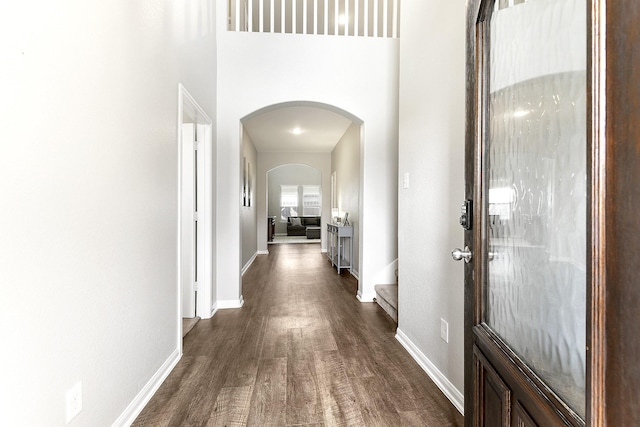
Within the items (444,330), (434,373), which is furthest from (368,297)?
(444,330)

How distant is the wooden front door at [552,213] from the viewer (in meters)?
0.49

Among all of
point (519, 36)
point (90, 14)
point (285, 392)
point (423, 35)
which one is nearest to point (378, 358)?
point (285, 392)

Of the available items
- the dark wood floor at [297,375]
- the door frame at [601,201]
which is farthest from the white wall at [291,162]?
the door frame at [601,201]

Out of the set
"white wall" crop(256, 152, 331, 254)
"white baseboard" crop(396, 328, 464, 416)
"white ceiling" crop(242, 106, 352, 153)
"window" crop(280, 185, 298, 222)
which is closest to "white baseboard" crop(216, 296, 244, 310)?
"white baseboard" crop(396, 328, 464, 416)

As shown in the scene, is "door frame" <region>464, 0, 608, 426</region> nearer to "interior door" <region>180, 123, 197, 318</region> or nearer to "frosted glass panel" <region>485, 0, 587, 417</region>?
"frosted glass panel" <region>485, 0, 587, 417</region>

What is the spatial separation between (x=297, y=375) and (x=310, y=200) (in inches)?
522

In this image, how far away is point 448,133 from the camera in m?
1.96

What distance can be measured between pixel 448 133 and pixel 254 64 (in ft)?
7.95

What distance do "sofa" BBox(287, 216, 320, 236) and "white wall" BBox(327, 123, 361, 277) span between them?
5385mm

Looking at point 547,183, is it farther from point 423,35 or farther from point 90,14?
point 423,35

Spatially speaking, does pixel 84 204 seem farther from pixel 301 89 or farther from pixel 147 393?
pixel 301 89

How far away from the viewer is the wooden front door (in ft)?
1.60

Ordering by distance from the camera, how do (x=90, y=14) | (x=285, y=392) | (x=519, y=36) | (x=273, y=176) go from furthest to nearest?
(x=273, y=176) → (x=285, y=392) → (x=90, y=14) → (x=519, y=36)

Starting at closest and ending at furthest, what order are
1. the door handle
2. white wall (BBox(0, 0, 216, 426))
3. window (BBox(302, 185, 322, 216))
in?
white wall (BBox(0, 0, 216, 426)) < the door handle < window (BBox(302, 185, 322, 216))
